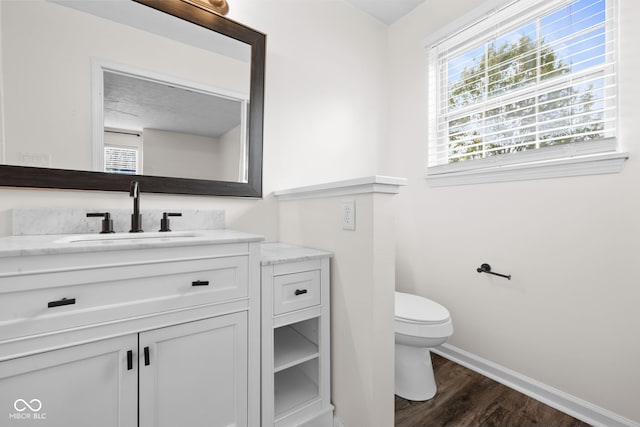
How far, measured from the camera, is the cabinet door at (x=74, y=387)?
2.39 ft

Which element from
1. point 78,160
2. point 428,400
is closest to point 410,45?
point 78,160

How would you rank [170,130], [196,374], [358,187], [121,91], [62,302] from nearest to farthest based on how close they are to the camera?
[62,302] < [196,374] < [358,187] < [121,91] < [170,130]

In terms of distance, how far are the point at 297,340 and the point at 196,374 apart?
55 centimetres

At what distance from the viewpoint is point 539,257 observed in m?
1.51

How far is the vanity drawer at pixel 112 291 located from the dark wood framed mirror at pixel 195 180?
600mm

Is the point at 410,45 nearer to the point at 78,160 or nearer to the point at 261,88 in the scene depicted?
the point at 261,88

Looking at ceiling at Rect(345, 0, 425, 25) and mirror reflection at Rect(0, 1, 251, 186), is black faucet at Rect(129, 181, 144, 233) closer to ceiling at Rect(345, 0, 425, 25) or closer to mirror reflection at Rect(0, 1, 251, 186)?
mirror reflection at Rect(0, 1, 251, 186)

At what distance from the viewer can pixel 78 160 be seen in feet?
3.94

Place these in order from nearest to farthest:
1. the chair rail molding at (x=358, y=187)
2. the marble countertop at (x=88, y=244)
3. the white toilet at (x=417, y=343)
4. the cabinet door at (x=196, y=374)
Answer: the marble countertop at (x=88, y=244) < the cabinet door at (x=196, y=374) < the chair rail molding at (x=358, y=187) < the white toilet at (x=417, y=343)

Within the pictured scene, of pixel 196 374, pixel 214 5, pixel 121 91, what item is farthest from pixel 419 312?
pixel 214 5

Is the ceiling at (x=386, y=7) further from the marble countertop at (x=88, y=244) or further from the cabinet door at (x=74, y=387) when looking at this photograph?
the cabinet door at (x=74, y=387)

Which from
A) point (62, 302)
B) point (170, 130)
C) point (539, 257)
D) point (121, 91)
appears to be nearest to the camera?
point (62, 302)

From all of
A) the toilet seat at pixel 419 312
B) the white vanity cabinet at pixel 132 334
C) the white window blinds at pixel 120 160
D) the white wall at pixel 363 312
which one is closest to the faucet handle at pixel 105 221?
the white window blinds at pixel 120 160

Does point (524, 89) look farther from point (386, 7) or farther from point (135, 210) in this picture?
point (135, 210)
